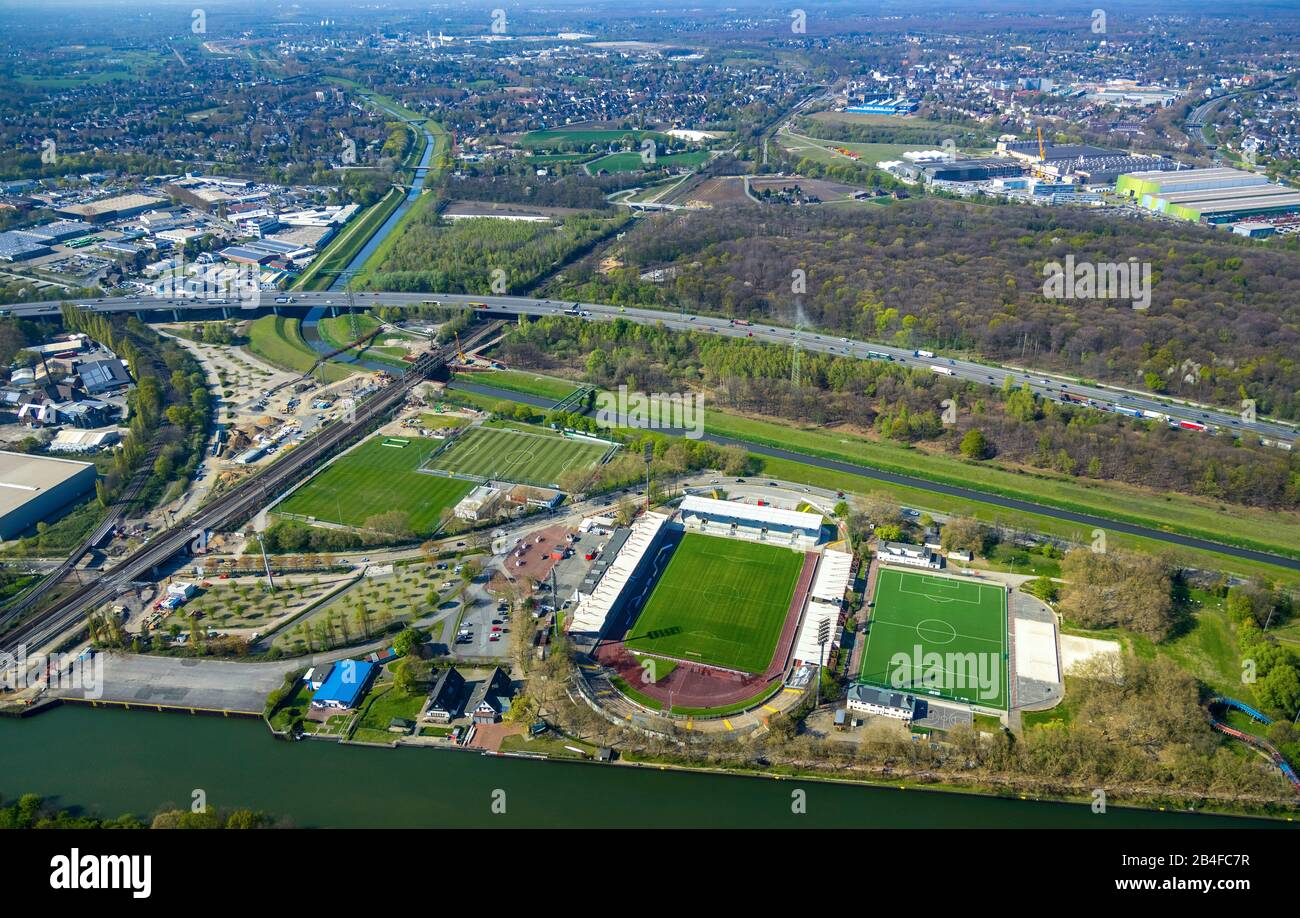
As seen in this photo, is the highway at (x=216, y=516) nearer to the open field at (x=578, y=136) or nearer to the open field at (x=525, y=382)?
the open field at (x=525, y=382)

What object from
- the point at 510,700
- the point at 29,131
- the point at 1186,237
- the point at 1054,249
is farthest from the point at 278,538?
the point at 29,131

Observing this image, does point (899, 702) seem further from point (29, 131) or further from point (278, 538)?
point (29, 131)

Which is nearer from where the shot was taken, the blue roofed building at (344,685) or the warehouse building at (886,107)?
the blue roofed building at (344,685)

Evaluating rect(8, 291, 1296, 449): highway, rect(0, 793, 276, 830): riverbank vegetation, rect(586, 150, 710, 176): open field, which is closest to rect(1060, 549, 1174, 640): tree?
rect(8, 291, 1296, 449): highway

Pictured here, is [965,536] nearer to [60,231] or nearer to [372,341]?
[372,341]

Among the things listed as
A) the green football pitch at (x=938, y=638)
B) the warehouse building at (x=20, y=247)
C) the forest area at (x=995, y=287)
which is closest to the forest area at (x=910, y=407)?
the forest area at (x=995, y=287)

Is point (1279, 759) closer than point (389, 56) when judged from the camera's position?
Yes
